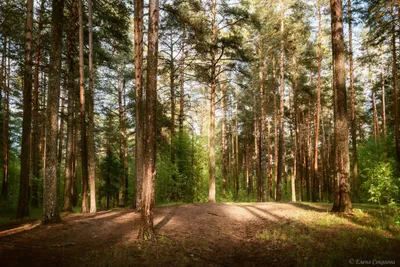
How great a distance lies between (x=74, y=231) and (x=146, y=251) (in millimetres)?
3010

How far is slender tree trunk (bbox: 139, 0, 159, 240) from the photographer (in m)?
7.01

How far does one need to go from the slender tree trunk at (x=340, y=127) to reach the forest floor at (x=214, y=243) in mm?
702

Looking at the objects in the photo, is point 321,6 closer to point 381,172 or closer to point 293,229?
point 381,172

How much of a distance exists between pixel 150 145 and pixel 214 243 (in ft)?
11.3

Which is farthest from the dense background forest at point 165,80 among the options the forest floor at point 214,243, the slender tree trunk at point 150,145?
the forest floor at point 214,243

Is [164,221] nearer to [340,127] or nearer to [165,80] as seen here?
[340,127]

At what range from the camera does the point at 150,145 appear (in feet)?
23.7

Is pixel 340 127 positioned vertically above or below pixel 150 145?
above

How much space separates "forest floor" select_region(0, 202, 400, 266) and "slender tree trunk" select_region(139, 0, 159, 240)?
0.53 m

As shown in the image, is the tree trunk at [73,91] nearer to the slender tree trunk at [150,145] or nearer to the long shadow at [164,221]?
the long shadow at [164,221]

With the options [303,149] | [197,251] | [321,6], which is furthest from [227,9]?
[303,149]

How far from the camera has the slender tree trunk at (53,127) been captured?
8.31 metres

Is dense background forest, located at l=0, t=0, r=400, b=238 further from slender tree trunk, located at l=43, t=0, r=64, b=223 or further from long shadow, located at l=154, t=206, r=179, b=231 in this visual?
long shadow, located at l=154, t=206, r=179, b=231

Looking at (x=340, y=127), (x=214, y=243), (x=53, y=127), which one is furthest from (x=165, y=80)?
(x=214, y=243)
